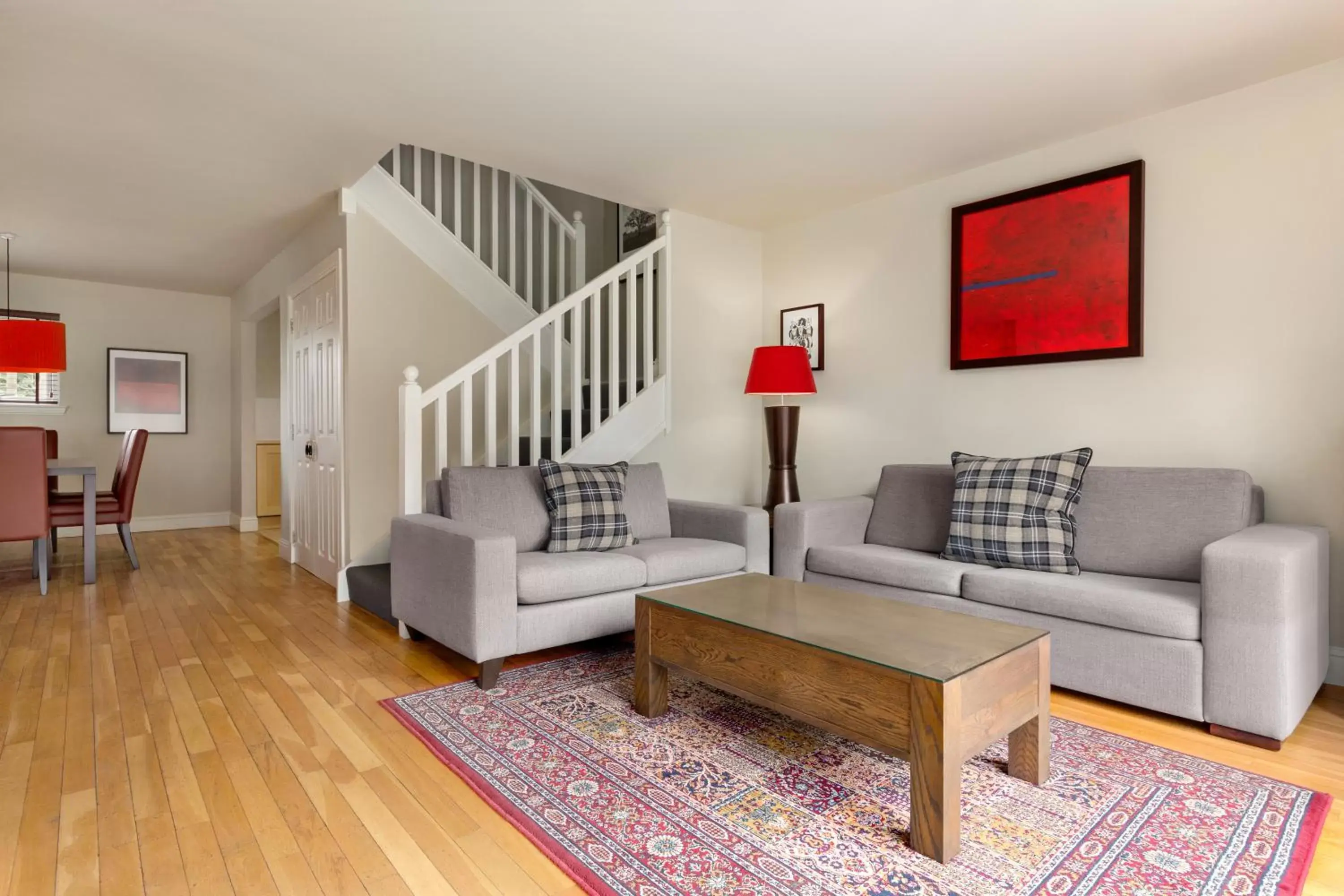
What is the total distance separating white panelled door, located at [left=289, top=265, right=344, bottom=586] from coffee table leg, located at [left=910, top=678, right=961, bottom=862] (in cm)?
340

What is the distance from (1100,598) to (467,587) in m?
2.15

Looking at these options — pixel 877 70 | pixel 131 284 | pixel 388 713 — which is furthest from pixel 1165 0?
pixel 131 284

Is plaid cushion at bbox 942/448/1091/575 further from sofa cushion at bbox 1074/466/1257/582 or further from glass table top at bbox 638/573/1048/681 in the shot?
glass table top at bbox 638/573/1048/681

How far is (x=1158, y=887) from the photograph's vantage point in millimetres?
1437

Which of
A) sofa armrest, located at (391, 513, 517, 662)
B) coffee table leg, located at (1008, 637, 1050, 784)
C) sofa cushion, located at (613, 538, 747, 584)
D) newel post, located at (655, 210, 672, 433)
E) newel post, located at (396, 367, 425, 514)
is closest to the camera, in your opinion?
coffee table leg, located at (1008, 637, 1050, 784)

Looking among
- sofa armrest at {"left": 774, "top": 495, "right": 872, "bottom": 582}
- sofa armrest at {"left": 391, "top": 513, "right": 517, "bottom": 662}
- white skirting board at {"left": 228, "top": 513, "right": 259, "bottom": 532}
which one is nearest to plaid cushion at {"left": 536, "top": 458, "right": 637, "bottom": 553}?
sofa armrest at {"left": 391, "top": 513, "right": 517, "bottom": 662}

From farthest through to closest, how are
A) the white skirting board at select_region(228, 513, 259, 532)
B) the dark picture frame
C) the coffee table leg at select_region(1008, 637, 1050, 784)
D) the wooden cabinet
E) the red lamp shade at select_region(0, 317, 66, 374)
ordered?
the wooden cabinet
the white skirting board at select_region(228, 513, 259, 532)
the dark picture frame
the red lamp shade at select_region(0, 317, 66, 374)
the coffee table leg at select_region(1008, 637, 1050, 784)

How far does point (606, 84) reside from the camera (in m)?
2.78

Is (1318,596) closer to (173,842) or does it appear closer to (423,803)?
(423,803)

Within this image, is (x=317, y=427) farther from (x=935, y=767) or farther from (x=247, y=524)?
(x=935, y=767)

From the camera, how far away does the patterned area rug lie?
4.82 ft

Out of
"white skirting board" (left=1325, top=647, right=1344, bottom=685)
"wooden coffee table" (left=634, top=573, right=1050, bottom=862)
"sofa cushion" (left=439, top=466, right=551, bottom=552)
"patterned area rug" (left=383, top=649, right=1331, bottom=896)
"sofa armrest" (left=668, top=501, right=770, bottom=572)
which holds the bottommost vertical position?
"patterned area rug" (left=383, top=649, right=1331, bottom=896)

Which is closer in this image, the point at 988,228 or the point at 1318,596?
the point at 1318,596

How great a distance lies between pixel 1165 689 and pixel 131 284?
8046 mm
